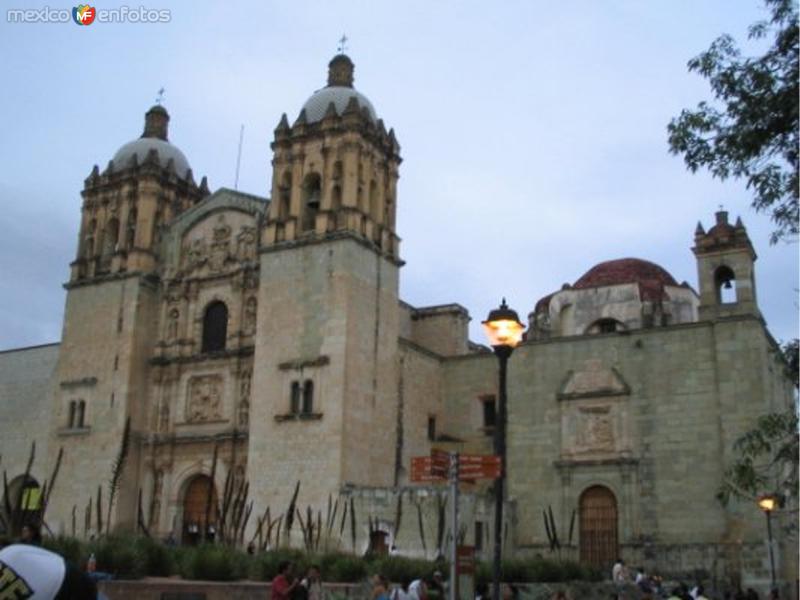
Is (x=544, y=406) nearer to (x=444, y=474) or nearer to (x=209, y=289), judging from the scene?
(x=209, y=289)

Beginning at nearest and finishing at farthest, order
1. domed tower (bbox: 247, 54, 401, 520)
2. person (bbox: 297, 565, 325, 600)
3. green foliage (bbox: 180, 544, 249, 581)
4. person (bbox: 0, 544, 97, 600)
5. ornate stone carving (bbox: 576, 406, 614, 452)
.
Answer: person (bbox: 0, 544, 97, 600) < person (bbox: 297, 565, 325, 600) < green foliage (bbox: 180, 544, 249, 581) < domed tower (bbox: 247, 54, 401, 520) < ornate stone carving (bbox: 576, 406, 614, 452)

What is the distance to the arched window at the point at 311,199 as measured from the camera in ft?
106

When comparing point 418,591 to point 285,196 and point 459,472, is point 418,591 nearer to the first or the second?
point 459,472

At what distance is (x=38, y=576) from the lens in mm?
3242

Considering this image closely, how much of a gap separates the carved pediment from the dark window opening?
8453 millimetres

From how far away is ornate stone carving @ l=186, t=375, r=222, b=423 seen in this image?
32.9 metres

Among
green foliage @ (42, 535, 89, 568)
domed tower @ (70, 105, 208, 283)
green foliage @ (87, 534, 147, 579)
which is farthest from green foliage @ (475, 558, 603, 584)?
domed tower @ (70, 105, 208, 283)

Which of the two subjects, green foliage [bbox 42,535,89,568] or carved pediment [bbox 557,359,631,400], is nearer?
green foliage [bbox 42,535,89,568]

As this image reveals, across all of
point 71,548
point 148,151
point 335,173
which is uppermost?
point 148,151

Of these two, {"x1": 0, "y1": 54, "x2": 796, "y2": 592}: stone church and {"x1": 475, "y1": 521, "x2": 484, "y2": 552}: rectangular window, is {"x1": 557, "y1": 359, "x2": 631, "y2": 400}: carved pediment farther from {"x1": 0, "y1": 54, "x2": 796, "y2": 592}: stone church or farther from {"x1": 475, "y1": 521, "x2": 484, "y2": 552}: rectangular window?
{"x1": 475, "y1": 521, "x2": 484, "y2": 552}: rectangular window

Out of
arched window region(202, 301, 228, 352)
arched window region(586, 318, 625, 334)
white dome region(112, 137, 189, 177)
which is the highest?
white dome region(112, 137, 189, 177)

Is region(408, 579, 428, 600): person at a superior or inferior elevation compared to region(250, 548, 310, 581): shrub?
inferior

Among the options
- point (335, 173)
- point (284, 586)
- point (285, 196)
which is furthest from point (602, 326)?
point (284, 586)

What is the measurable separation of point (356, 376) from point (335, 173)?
7.06 meters
